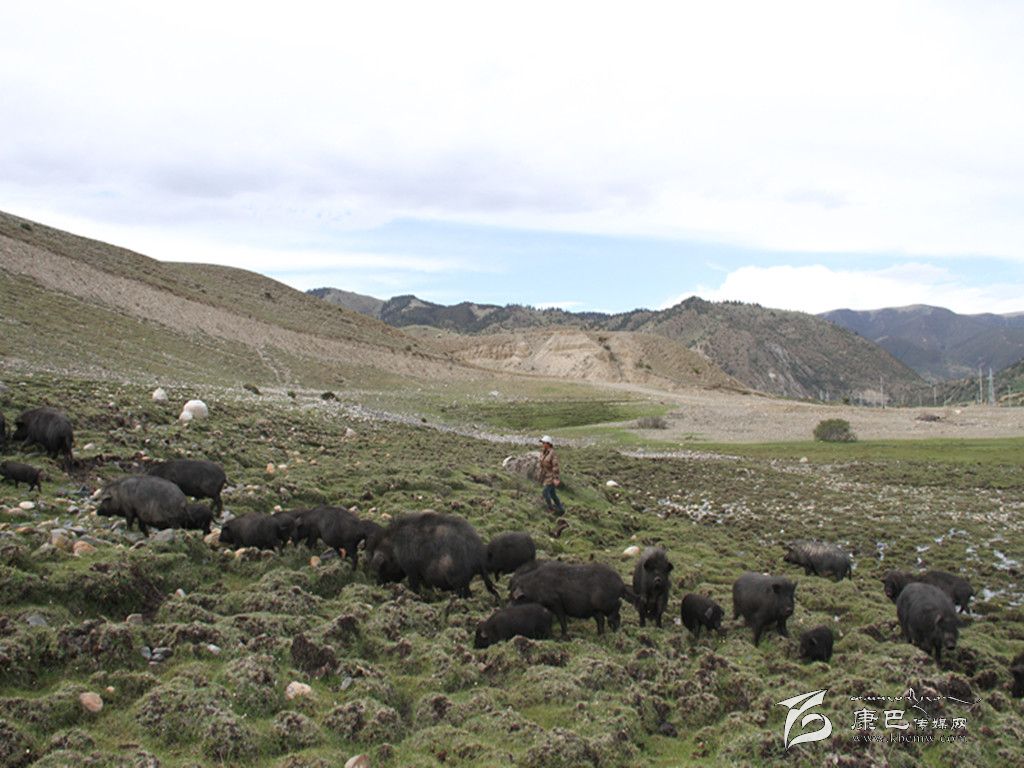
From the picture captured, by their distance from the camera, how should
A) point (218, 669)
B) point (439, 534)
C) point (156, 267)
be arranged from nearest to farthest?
point (218, 669)
point (439, 534)
point (156, 267)

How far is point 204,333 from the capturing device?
215ft

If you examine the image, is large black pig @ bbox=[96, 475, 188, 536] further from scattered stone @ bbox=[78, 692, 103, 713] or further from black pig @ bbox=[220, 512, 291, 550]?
scattered stone @ bbox=[78, 692, 103, 713]

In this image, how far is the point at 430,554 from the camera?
34.0ft

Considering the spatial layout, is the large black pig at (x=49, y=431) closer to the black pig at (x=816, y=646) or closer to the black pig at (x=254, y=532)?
the black pig at (x=254, y=532)

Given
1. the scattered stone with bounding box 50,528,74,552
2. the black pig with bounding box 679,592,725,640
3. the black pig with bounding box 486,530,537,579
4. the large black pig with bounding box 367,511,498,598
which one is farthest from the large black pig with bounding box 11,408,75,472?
the black pig with bounding box 679,592,725,640

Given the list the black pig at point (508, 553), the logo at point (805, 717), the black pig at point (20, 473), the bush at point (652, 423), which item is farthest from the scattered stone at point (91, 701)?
the bush at point (652, 423)

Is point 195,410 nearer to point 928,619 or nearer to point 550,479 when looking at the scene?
point 550,479

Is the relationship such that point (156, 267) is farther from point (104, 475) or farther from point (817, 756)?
point (817, 756)

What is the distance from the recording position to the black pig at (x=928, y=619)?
9664 millimetres

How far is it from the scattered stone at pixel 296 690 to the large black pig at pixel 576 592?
12.1ft

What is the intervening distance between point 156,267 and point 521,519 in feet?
276

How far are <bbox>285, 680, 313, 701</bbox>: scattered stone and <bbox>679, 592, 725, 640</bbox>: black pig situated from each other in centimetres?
567

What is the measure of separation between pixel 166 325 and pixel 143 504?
188 ft

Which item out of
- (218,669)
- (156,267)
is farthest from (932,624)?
(156,267)
